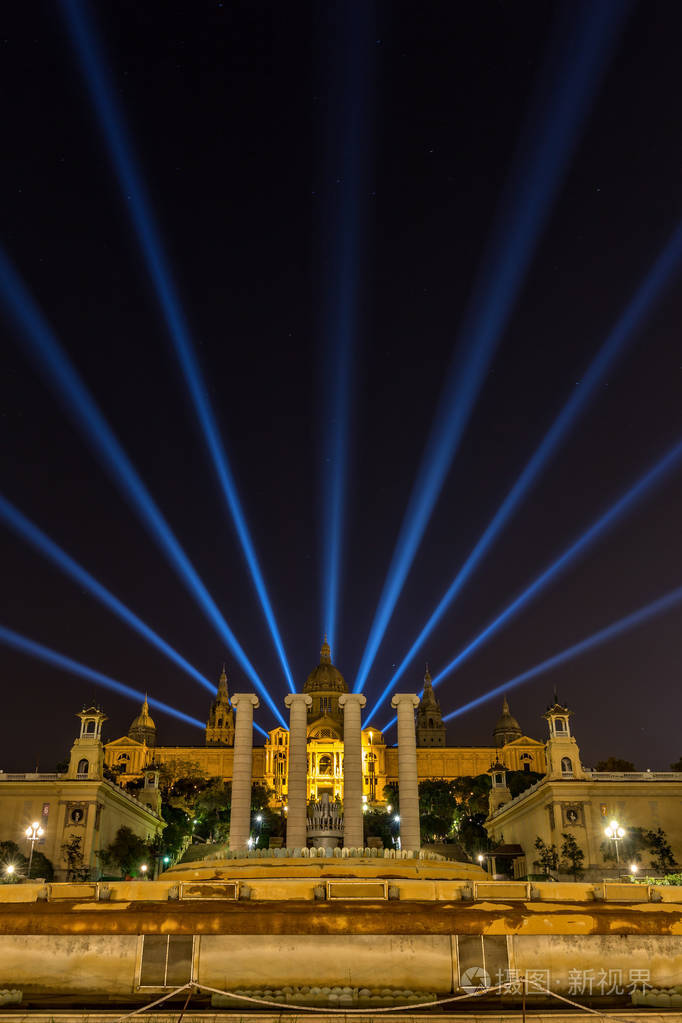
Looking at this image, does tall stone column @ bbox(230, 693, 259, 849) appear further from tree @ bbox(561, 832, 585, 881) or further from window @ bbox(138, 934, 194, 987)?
window @ bbox(138, 934, 194, 987)

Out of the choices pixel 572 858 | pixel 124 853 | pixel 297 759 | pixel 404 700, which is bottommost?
pixel 572 858

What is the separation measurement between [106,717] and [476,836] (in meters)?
55.2

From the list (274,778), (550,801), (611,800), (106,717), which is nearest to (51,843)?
(106,717)

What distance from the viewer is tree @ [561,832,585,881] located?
264 feet

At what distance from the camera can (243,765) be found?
64750 millimetres

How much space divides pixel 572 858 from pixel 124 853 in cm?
4866

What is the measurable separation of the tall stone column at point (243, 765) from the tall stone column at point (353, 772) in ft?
23.8

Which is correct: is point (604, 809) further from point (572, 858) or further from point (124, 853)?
point (124, 853)

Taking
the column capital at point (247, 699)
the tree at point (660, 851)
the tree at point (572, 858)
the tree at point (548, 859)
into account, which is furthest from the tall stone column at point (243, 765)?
the tree at point (660, 851)

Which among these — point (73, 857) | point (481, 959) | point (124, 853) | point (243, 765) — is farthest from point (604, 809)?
point (481, 959)

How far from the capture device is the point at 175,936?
855 inches

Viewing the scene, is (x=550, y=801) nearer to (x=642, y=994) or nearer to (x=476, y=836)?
(x=476, y=836)

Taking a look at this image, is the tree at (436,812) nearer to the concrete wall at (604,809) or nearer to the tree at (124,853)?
the concrete wall at (604,809)

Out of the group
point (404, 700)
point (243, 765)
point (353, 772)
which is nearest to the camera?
point (353, 772)
